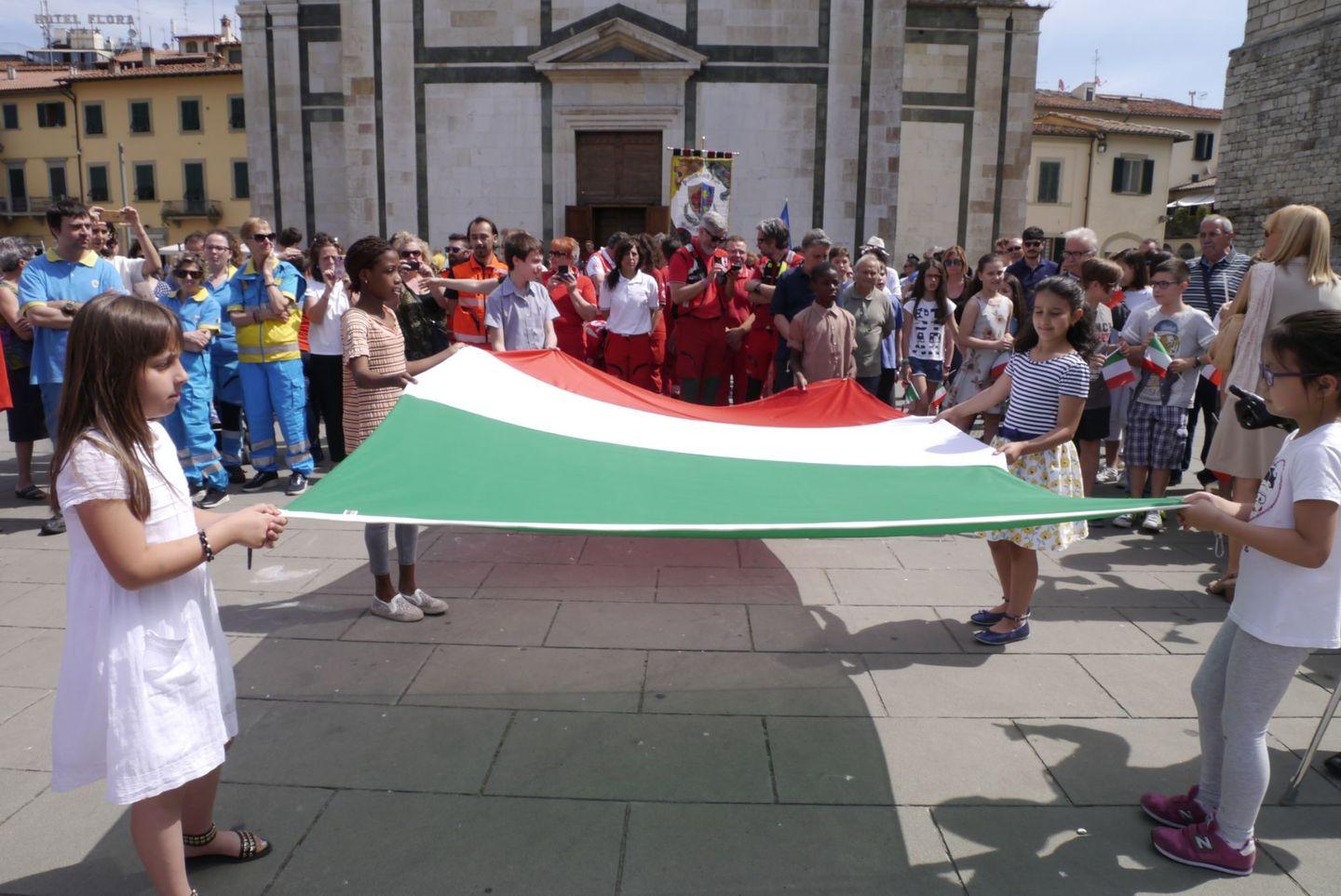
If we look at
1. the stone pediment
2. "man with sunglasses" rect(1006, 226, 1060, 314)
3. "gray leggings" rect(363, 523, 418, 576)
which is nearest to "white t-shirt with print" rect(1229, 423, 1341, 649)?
"gray leggings" rect(363, 523, 418, 576)

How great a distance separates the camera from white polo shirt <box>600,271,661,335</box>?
26.3 ft

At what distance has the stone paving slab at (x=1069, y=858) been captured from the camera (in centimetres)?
265

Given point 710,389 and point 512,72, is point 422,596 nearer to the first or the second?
point 710,389

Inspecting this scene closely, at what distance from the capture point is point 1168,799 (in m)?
2.96

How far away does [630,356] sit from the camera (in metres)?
8.18

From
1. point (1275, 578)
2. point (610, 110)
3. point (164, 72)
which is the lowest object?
point (1275, 578)

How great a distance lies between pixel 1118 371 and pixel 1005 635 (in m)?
3.03

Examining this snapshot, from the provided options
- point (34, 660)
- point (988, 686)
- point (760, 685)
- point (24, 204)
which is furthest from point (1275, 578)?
point (24, 204)

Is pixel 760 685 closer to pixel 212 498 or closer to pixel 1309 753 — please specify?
pixel 1309 753

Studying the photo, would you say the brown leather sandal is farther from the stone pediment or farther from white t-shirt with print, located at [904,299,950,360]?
the stone pediment

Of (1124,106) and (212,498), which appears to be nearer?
(212,498)

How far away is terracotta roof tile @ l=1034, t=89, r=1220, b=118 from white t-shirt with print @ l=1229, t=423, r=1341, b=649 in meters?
43.1

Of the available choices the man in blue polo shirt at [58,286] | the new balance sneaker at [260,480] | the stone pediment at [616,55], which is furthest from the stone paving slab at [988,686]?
the stone pediment at [616,55]

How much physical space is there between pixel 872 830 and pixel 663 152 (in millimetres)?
16193
